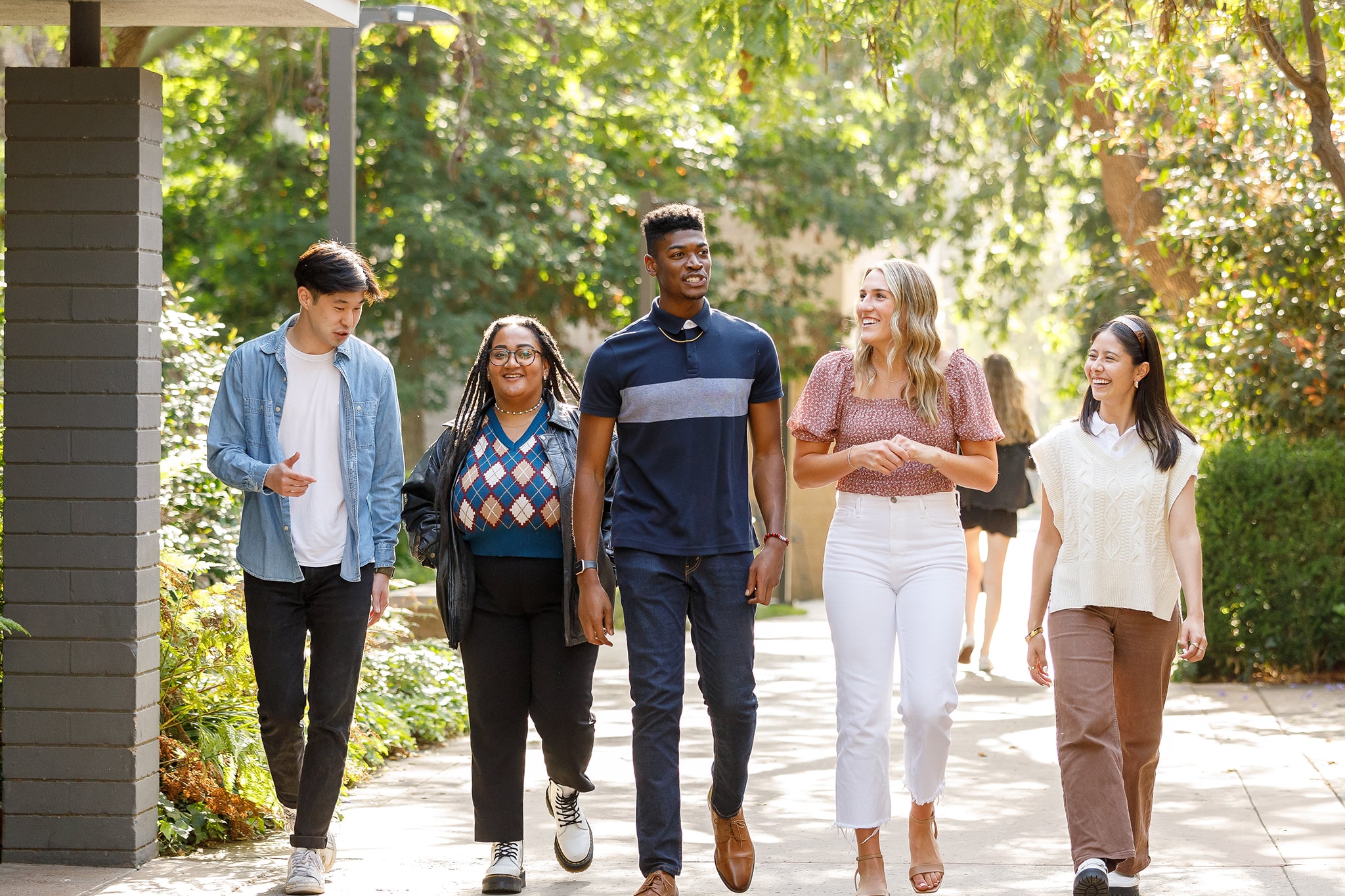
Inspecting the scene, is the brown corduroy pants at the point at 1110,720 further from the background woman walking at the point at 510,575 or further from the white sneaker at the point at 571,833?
the white sneaker at the point at 571,833

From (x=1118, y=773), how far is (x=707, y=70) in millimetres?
10859

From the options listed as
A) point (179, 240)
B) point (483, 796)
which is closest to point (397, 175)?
point (179, 240)

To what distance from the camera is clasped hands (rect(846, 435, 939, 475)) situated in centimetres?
482

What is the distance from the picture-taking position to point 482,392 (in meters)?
5.38

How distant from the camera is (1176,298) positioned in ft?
38.0

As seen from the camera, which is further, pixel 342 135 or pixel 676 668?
pixel 342 135

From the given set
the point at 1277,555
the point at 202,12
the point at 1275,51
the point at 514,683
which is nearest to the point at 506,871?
the point at 514,683

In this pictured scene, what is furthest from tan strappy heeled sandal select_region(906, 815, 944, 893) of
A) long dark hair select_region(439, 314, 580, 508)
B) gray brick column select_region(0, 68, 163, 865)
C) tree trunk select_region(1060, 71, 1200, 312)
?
tree trunk select_region(1060, 71, 1200, 312)

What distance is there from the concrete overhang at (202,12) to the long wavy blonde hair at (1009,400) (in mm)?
5475

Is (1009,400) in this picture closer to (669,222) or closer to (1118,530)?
(1118,530)

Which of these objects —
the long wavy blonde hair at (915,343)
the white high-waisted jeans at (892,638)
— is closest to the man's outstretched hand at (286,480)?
the white high-waisted jeans at (892,638)

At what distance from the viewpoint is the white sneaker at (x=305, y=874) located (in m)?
5.11

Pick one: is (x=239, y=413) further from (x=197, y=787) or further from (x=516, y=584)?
(x=197, y=787)

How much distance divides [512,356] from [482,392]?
9.1 inches
